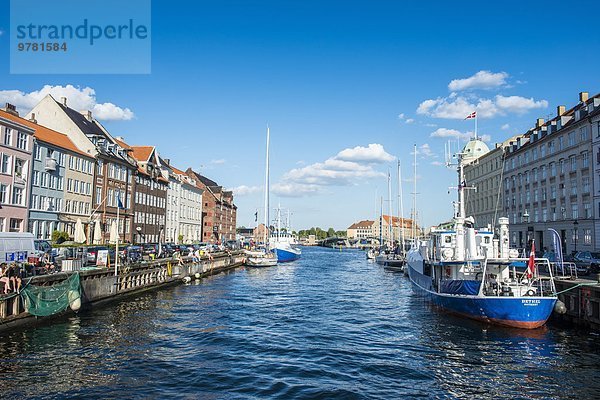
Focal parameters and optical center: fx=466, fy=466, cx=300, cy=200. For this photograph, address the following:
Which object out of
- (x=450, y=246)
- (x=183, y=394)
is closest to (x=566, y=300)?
(x=450, y=246)

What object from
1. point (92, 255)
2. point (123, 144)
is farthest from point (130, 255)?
point (123, 144)

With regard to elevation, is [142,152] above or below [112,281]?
above

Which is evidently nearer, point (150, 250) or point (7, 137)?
point (7, 137)

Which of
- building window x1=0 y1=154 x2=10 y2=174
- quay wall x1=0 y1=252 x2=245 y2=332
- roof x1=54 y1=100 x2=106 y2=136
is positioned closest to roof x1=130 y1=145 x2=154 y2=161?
roof x1=54 y1=100 x2=106 y2=136

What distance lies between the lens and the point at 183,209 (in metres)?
102

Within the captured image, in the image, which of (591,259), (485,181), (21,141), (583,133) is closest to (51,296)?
(21,141)

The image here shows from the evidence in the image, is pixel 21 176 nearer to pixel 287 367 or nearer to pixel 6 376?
pixel 6 376

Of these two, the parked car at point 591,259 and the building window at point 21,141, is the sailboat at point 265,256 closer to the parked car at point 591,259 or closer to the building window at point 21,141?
the building window at point 21,141

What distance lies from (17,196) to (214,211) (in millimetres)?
81802

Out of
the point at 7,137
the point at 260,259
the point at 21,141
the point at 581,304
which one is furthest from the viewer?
the point at 260,259

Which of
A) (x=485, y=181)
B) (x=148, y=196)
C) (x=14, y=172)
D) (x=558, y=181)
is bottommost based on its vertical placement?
(x=14, y=172)

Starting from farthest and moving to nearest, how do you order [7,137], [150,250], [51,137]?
[150,250]
[51,137]
[7,137]

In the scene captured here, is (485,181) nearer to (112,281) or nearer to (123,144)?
(123,144)

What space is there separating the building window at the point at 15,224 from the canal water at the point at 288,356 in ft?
70.3
